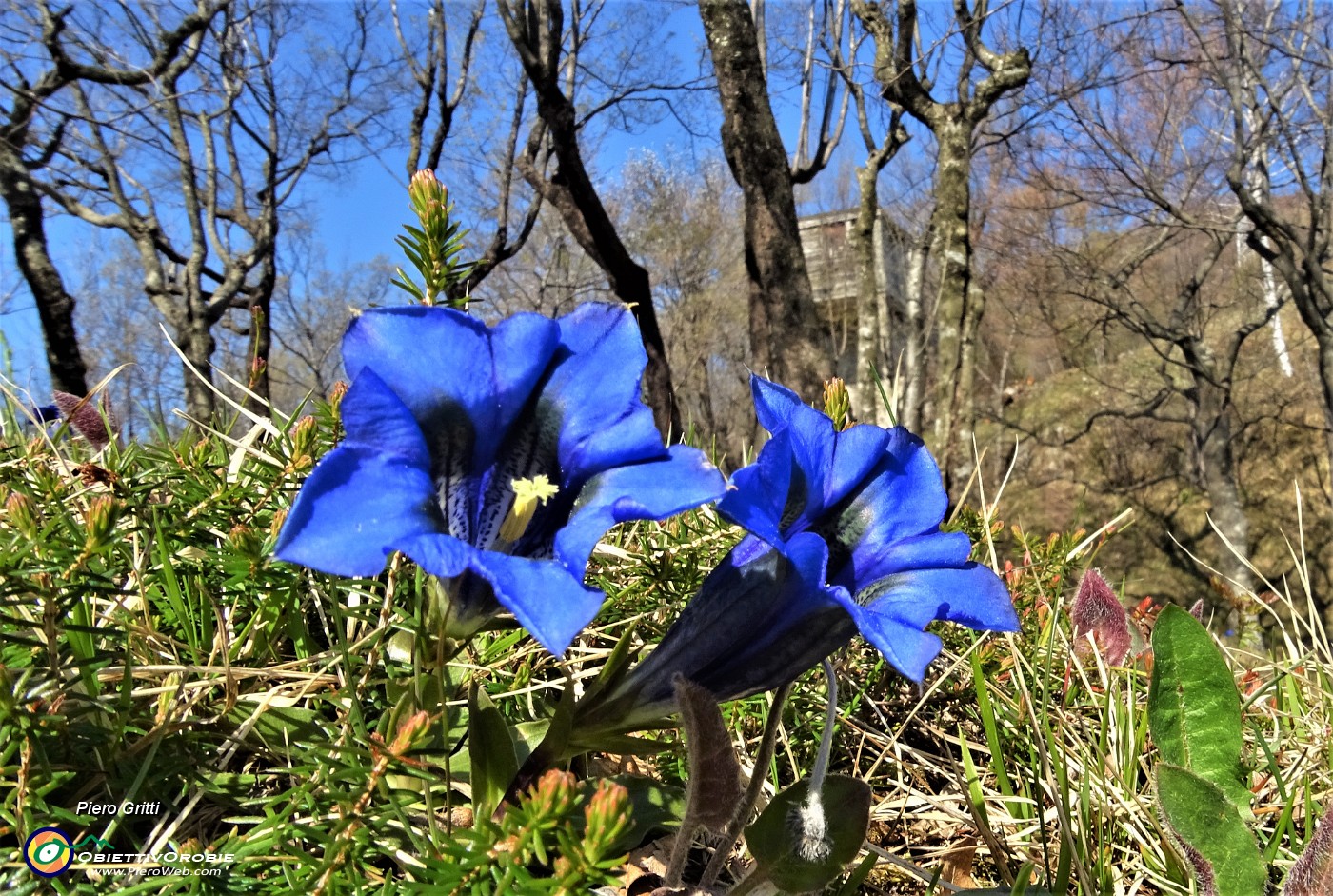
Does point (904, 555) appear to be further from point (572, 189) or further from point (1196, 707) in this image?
point (572, 189)

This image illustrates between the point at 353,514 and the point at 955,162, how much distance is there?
274 inches

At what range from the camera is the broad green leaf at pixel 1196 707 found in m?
1.03

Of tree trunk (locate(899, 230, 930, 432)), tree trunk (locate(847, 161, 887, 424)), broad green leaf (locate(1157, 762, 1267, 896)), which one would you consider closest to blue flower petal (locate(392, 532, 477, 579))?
broad green leaf (locate(1157, 762, 1267, 896))

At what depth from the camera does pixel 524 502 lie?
0.73m

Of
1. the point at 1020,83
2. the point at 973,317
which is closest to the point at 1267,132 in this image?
the point at 1020,83

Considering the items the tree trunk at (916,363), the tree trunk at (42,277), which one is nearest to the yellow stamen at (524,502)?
the tree trunk at (916,363)

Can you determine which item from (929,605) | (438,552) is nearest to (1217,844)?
(929,605)

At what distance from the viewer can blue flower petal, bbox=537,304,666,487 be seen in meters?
0.70

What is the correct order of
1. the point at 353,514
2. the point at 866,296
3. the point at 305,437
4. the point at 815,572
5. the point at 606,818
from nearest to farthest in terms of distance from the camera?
the point at 606,818
the point at 353,514
the point at 815,572
the point at 305,437
the point at 866,296

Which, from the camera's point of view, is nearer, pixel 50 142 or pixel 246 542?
pixel 246 542

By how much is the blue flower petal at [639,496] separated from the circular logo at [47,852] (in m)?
0.46

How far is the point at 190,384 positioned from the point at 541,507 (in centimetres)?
707

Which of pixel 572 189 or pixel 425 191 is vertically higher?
pixel 572 189

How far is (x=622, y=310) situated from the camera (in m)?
0.72
